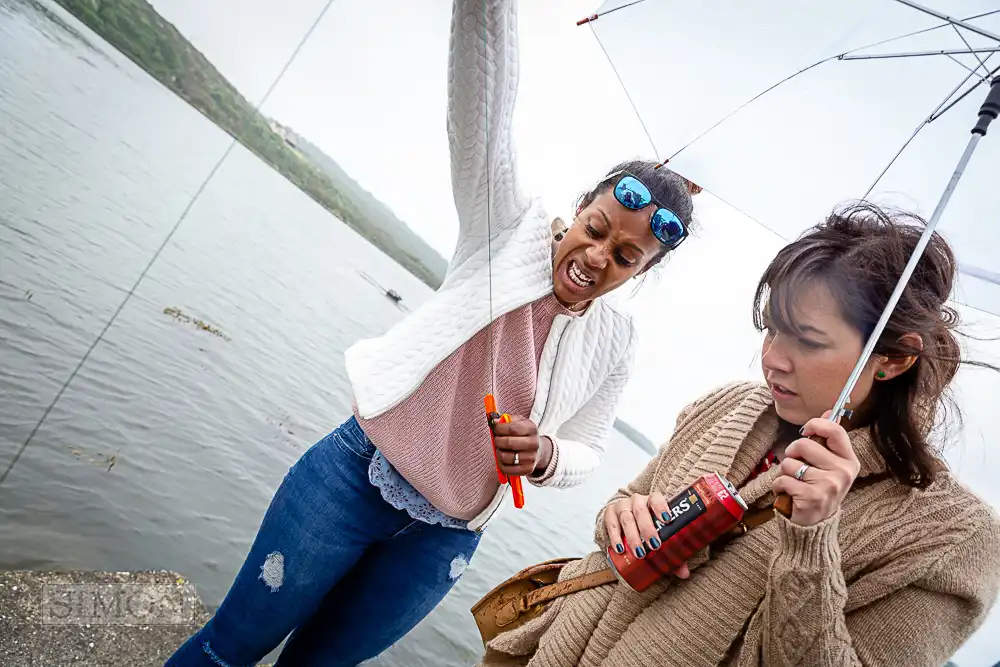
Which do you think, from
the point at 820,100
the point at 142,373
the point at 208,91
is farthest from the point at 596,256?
the point at 208,91

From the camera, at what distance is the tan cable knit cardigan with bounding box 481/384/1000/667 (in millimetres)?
1102

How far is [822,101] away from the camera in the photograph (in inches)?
68.2

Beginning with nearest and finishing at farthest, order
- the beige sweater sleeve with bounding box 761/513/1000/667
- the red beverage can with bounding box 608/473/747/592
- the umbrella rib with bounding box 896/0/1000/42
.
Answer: the beige sweater sleeve with bounding box 761/513/1000/667 < the red beverage can with bounding box 608/473/747/592 < the umbrella rib with bounding box 896/0/1000/42

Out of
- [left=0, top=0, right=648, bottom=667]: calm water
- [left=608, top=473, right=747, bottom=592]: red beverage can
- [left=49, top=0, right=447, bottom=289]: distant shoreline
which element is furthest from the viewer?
[left=49, top=0, right=447, bottom=289]: distant shoreline

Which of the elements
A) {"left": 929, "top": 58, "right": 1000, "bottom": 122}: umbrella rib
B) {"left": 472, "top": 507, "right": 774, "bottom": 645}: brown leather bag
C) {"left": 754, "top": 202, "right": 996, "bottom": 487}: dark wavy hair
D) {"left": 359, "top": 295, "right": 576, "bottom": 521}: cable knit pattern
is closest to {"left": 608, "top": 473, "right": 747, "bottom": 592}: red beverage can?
{"left": 472, "top": 507, "right": 774, "bottom": 645}: brown leather bag

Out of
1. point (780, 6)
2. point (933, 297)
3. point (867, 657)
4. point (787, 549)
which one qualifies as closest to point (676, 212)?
point (780, 6)

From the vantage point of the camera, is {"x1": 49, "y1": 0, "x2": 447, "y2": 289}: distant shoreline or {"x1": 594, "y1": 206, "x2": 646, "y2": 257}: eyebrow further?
{"x1": 49, "y1": 0, "x2": 447, "y2": 289}: distant shoreline

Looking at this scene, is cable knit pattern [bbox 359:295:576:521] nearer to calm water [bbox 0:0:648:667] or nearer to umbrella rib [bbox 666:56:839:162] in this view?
umbrella rib [bbox 666:56:839:162]

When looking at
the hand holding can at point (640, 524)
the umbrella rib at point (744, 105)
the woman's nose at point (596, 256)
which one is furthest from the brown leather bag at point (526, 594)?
the umbrella rib at point (744, 105)

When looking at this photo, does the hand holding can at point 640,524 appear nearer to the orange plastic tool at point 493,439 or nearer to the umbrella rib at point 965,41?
the orange plastic tool at point 493,439

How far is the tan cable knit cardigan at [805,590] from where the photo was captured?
110 cm

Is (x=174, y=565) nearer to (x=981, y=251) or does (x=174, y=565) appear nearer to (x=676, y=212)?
(x=676, y=212)

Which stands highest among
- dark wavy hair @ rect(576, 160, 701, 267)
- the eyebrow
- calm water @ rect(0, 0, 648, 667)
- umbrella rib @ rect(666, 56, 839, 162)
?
umbrella rib @ rect(666, 56, 839, 162)

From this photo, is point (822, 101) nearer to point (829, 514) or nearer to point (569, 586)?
point (829, 514)
